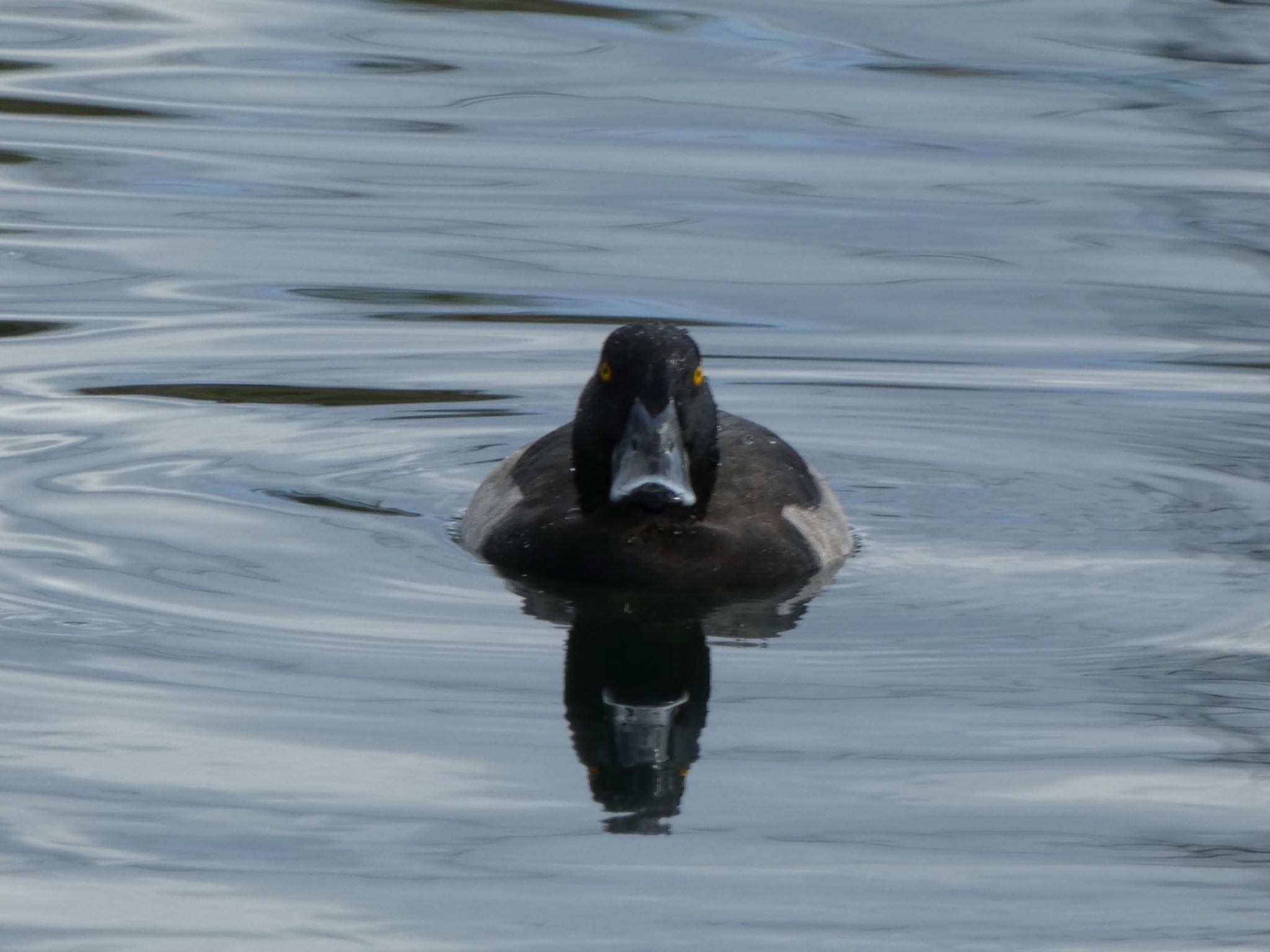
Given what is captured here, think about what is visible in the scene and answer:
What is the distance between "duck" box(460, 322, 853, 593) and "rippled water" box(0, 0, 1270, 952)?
226 mm

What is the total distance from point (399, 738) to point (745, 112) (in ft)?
39.5

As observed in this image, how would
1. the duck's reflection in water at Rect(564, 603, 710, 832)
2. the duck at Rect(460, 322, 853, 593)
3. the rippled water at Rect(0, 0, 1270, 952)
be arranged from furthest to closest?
the duck at Rect(460, 322, 853, 593) < the duck's reflection in water at Rect(564, 603, 710, 832) < the rippled water at Rect(0, 0, 1270, 952)

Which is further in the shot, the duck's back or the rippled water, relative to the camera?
the duck's back

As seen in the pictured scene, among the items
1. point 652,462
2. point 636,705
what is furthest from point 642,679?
point 652,462

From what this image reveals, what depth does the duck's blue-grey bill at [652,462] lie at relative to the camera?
8422 mm

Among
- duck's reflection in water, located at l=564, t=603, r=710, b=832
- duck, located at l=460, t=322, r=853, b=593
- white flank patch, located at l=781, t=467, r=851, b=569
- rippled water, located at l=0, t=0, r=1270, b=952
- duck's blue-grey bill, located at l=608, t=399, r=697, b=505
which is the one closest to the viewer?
rippled water, located at l=0, t=0, r=1270, b=952

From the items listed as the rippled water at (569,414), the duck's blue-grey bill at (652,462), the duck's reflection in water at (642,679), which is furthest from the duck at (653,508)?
the rippled water at (569,414)

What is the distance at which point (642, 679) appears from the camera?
769 centimetres

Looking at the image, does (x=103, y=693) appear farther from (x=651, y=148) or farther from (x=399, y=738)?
(x=651, y=148)

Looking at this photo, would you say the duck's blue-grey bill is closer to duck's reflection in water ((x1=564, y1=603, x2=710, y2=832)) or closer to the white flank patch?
duck's reflection in water ((x1=564, y1=603, x2=710, y2=832))

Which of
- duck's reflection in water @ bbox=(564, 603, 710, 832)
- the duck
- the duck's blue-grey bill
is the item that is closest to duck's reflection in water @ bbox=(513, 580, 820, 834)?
duck's reflection in water @ bbox=(564, 603, 710, 832)

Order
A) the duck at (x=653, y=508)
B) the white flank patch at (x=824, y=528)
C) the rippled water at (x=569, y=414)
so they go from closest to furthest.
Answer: the rippled water at (x=569, y=414) → the duck at (x=653, y=508) → the white flank patch at (x=824, y=528)

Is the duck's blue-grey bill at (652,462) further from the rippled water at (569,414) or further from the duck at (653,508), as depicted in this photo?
the rippled water at (569,414)

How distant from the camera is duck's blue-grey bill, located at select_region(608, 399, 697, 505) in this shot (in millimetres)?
8422
